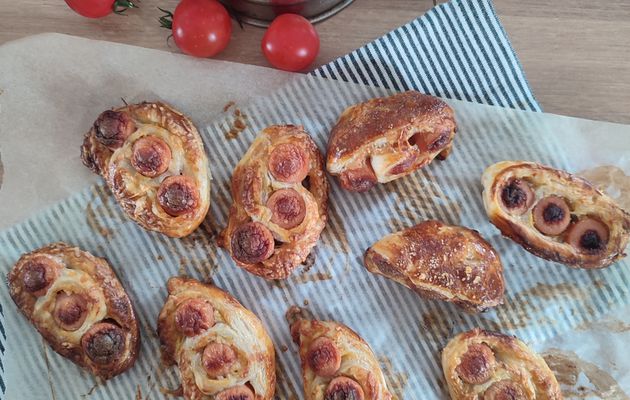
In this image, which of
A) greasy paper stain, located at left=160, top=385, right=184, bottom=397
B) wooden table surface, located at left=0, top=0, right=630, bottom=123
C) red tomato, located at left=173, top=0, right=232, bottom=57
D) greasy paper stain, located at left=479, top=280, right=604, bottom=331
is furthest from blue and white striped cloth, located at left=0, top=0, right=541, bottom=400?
greasy paper stain, located at left=479, top=280, right=604, bottom=331

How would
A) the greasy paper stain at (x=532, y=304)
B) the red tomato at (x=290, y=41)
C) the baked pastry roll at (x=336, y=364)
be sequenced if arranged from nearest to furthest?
the baked pastry roll at (x=336, y=364) → the red tomato at (x=290, y=41) → the greasy paper stain at (x=532, y=304)

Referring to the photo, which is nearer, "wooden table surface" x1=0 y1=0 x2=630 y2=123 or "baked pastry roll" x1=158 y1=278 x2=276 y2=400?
"baked pastry roll" x1=158 y1=278 x2=276 y2=400

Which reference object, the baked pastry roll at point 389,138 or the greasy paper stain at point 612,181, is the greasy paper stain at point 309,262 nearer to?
the baked pastry roll at point 389,138

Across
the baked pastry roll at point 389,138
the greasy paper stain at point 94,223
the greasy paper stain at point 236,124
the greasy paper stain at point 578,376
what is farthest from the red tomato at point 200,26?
the greasy paper stain at point 578,376

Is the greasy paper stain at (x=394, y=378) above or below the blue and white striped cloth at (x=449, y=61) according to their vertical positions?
below

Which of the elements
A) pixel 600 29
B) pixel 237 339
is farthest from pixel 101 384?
pixel 600 29

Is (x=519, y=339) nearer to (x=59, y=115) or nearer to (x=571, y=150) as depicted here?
(x=571, y=150)

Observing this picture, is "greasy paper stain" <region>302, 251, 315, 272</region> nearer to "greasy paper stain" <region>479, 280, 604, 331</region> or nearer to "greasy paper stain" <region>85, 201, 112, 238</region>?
"greasy paper stain" <region>479, 280, 604, 331</region>
